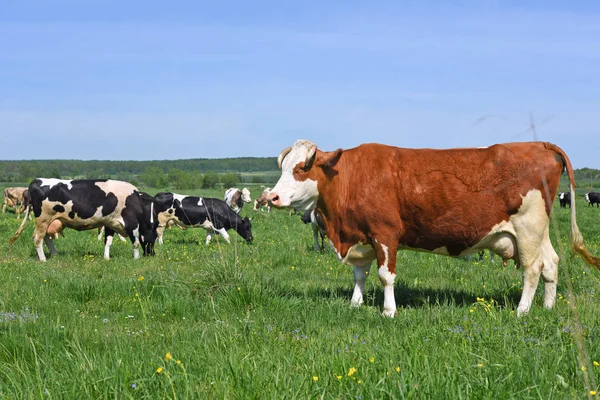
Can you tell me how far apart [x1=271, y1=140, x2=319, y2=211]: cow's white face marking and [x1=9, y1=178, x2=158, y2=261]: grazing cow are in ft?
25.0

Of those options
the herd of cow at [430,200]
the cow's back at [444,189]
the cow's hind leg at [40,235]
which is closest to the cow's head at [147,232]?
the cow's hind leg at [40,235]

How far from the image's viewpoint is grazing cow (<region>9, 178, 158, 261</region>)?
46.7 feet

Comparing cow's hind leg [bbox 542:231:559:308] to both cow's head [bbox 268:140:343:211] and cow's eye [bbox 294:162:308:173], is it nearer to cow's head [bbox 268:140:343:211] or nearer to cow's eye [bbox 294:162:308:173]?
cow's head [bbox 268:140:343:211]

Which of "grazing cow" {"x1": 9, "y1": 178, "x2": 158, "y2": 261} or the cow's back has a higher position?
the cow's back

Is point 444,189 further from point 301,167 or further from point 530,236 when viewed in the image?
point 301,167

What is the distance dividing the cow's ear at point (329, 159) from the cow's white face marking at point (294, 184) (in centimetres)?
22

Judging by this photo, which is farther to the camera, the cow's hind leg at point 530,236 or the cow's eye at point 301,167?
the cow's eye at point 301,167

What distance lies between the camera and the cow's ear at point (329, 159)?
7.67 meters

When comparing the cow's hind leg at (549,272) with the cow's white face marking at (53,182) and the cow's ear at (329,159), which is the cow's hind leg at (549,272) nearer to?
the cow's ear at (329,159)

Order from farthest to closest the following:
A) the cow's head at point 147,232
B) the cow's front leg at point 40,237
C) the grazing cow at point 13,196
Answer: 1. the grazing cow at point 13,196
2. the cow's head at point 147,232
3. the cow's front leg at point 40,237

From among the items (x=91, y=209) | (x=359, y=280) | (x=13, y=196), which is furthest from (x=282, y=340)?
(x=13, y=196)

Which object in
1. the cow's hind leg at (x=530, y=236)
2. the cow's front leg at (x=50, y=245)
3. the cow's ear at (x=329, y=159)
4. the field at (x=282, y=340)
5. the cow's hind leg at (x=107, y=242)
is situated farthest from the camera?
the cow's front leg at (x=50, y=245)

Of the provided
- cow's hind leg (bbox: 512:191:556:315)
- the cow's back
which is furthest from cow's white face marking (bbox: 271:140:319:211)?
cow's hind leg (bbox: 512:191:556:315)

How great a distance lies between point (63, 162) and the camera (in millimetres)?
180375
